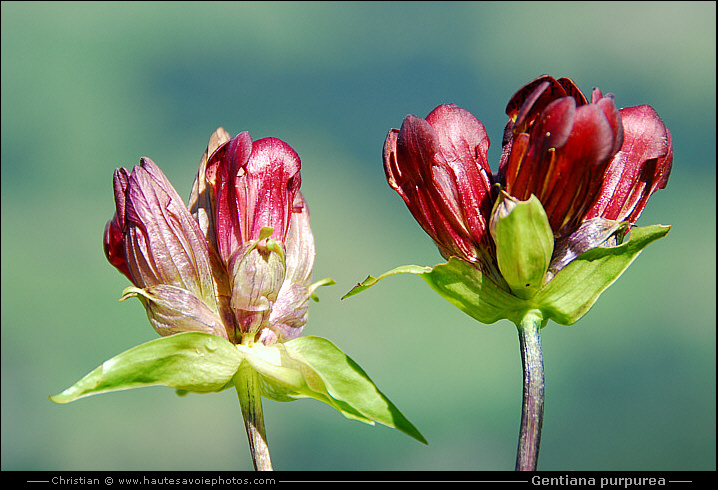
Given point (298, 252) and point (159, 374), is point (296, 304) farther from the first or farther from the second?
point (159, 374)

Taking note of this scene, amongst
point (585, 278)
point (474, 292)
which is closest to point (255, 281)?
point (474, 292)

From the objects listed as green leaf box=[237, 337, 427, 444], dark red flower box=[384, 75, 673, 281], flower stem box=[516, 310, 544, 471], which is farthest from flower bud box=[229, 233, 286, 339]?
flower stem box=[516, 310, 544, 471]

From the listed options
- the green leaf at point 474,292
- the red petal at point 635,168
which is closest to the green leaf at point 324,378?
the green leaf at point 474,292

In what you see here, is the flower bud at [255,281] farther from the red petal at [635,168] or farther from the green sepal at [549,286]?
the red petal at [635,168]

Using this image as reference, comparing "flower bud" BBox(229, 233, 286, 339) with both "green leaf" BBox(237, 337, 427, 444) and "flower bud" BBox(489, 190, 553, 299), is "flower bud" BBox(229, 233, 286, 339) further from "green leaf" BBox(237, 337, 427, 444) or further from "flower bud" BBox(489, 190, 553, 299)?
"flower bud" BBox(489, 190, 553, 299)

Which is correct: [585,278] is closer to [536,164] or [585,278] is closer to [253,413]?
[536,164]
